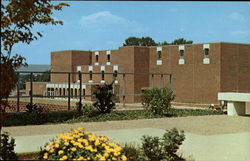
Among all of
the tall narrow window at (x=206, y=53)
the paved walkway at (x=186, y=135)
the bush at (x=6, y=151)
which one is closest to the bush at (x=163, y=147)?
the paved walkway at (x=186, y=135)

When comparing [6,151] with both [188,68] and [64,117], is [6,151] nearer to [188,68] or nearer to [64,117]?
[64,117]

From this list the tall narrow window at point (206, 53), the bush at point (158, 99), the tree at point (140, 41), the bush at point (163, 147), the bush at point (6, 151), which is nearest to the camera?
the bush at point (6, 151)

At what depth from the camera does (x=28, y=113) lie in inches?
648

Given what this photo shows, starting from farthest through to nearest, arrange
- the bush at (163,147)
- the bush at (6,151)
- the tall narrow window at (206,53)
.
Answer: the tall narrow window at (206,53), the bush at (163,147), the bush at (6,151)

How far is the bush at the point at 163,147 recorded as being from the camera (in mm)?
7321

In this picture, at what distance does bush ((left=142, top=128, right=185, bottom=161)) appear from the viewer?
24.0 feet

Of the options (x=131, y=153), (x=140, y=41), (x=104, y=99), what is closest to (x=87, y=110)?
(x=104, y=99)

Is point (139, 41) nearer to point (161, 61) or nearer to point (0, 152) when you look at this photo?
point (161, 61)

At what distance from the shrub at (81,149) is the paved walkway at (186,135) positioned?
2409 mm

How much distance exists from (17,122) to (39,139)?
4.54 metres

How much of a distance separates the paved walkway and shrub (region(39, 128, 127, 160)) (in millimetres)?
2409

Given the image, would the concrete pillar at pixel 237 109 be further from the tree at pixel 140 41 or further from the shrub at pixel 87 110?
the tree at pixel 140 41

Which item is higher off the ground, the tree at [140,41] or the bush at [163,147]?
the tree at [140,41]

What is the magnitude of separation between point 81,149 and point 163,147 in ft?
6.03
